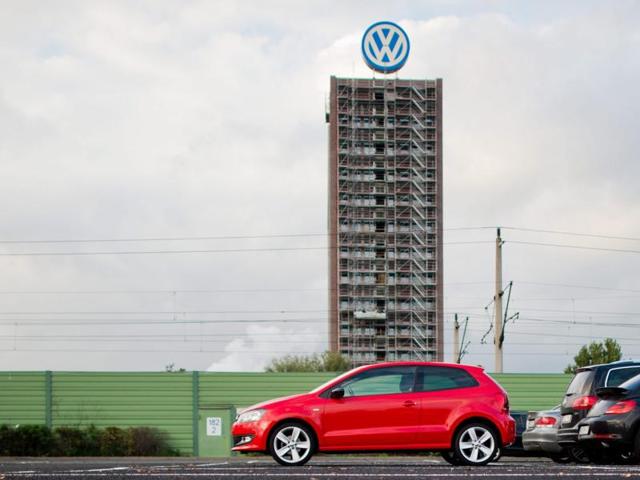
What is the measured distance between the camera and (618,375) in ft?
58.7

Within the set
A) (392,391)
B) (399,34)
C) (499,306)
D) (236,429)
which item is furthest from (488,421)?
(399,34)

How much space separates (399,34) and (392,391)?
308 ft

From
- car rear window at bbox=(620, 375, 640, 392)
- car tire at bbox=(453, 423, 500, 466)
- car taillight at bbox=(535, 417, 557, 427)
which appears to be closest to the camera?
car rear window at bbox=(620, 375, 640, 392)

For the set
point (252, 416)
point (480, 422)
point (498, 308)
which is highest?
point (498, 308)

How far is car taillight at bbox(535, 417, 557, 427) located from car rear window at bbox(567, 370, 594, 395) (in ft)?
7.97

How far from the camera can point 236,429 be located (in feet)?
54.1

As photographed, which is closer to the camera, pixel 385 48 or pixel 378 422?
pixel 378 422

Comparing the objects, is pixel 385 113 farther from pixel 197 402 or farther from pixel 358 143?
pixel 197 402

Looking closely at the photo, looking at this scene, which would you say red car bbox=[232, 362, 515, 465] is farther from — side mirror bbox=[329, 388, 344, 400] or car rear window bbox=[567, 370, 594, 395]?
car rear window bbox=[567, 370, 594, 395]

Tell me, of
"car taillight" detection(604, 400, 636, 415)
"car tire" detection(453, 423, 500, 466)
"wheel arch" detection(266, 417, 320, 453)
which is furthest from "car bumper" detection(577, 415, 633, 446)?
"wheel arch" detection(266, 417, 320, 453)

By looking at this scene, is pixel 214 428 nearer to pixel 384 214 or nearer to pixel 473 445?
pixel 473 445

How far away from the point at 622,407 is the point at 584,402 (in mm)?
2091

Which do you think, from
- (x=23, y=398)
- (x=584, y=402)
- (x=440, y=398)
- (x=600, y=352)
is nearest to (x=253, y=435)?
(x=440, y=398)

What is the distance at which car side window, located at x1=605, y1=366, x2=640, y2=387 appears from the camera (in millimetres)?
17844
